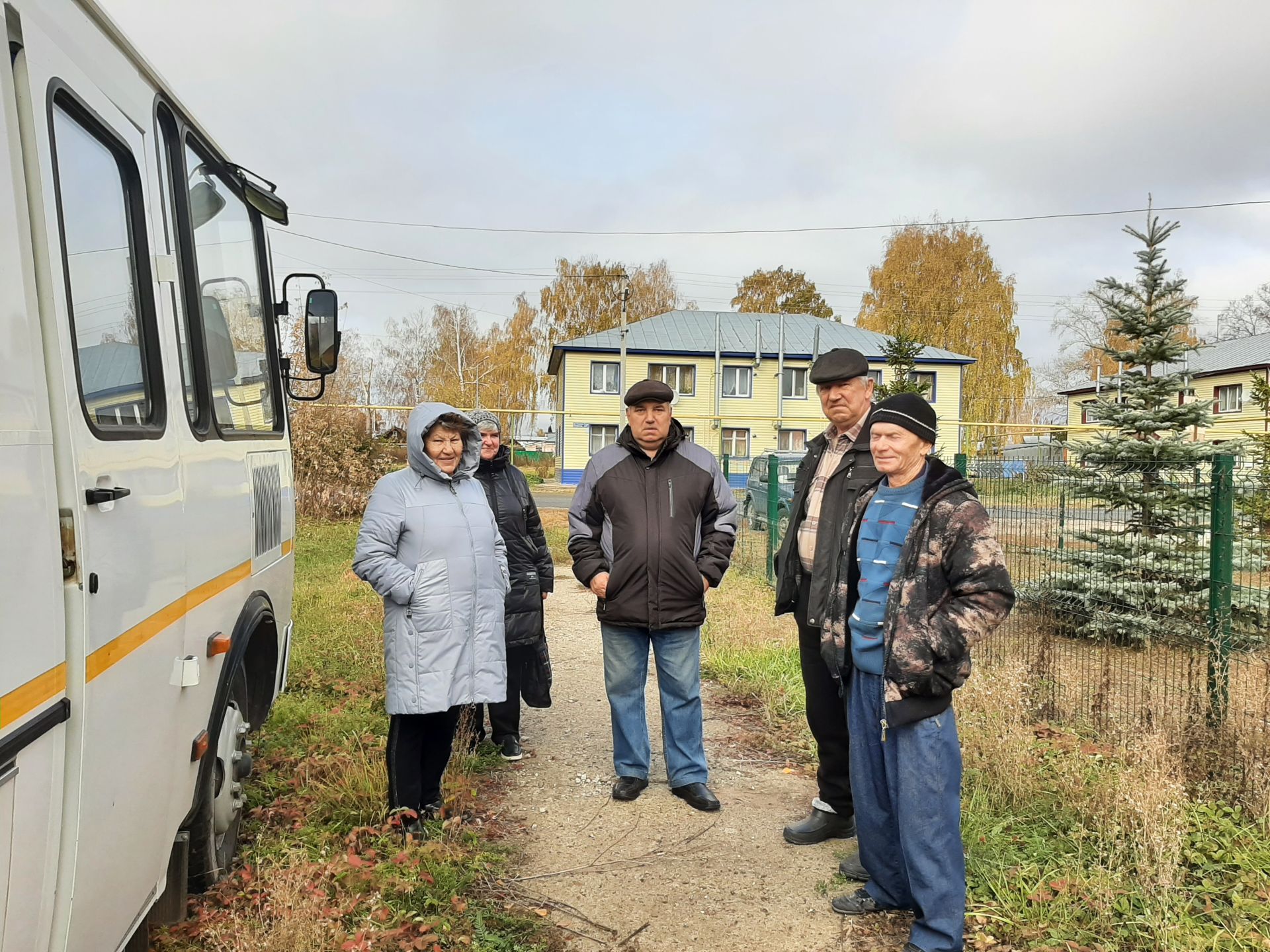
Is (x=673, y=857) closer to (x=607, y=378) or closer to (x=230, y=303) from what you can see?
(x=230, y=303)

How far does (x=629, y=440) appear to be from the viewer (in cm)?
454

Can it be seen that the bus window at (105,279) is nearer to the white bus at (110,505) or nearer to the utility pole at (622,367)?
the white bus at (110,505)

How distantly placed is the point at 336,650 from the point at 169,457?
4.75 meters

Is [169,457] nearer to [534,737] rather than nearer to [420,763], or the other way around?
[420,763]

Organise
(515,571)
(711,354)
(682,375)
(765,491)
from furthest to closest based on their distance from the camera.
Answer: (682,375) → (711,354) → (765,491) → (515,571)

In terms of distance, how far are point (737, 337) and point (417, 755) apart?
37469 mm

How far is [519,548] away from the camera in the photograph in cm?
515

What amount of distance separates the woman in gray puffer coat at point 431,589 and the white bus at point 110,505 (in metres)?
0.52

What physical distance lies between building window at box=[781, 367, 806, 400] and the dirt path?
35.3 m

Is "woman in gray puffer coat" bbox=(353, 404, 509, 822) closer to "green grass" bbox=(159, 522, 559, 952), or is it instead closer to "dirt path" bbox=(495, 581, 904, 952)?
"green grass" bbox=(159, 522, 559, 952)

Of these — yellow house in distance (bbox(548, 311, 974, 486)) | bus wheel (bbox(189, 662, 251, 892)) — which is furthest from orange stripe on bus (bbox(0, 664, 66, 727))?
yellow house in distance (bbox(548, 311, 974, 486))

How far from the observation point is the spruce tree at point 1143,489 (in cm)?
535

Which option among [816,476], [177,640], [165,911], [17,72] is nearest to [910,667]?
[816,476]

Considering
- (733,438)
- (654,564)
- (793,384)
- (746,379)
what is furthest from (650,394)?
(793,384)
